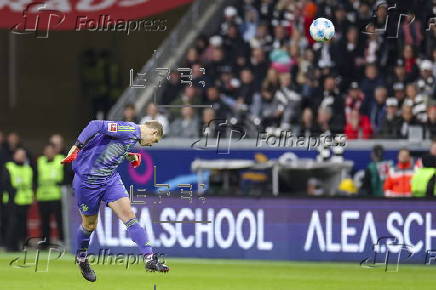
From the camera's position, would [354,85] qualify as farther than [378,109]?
Yes

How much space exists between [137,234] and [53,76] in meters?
17.2

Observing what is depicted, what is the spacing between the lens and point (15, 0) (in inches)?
895

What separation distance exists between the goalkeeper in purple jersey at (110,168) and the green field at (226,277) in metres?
0.93

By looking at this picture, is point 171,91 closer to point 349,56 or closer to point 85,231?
point 349,56

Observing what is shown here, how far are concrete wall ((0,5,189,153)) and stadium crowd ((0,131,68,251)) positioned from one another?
28.2 feet

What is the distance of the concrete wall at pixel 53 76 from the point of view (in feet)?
101

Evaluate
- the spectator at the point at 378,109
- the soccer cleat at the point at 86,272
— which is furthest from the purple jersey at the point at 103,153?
the spectator at the point at 378,109

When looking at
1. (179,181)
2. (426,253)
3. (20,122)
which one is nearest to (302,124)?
(179,181)

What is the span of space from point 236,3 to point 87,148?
1142cm

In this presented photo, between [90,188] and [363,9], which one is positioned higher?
[363,9]

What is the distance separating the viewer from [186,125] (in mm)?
22844

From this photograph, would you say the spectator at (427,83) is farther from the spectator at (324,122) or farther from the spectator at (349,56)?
the spectator at (324,122)

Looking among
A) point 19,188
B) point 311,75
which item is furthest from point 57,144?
point 311,75

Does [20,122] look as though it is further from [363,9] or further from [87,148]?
[87,148]
